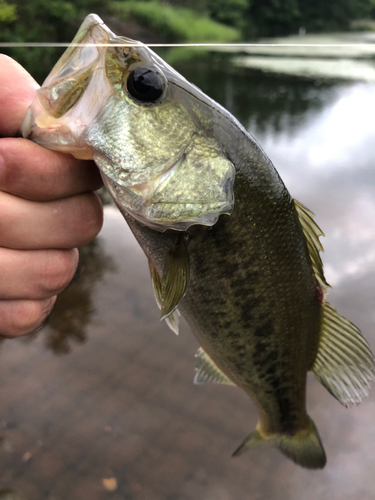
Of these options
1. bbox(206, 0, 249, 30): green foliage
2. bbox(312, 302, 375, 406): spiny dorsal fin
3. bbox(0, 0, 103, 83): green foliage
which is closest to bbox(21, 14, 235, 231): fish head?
bbox(312, 302, 375, 406): spiny dorsal fin

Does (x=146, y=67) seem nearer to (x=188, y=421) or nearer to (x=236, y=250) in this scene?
(x=236, y=250)

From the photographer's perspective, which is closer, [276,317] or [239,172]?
[239,172]

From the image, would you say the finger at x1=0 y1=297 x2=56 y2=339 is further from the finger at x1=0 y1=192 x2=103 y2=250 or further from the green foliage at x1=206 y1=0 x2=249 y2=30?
the green foliage at x1=206 y1=0 x2=249 y2=30

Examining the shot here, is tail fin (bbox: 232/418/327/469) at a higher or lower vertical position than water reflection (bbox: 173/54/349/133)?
lower

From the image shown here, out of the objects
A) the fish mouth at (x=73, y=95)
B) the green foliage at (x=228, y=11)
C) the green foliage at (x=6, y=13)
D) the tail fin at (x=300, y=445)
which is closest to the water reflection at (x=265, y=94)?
the green foliage at (x=6, y=13)

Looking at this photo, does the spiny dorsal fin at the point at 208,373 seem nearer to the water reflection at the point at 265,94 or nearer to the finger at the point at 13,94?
the finger at the point at 13,94

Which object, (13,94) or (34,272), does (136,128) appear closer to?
(13,94)

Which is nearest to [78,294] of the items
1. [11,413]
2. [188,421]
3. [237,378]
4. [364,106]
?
[11,413]
